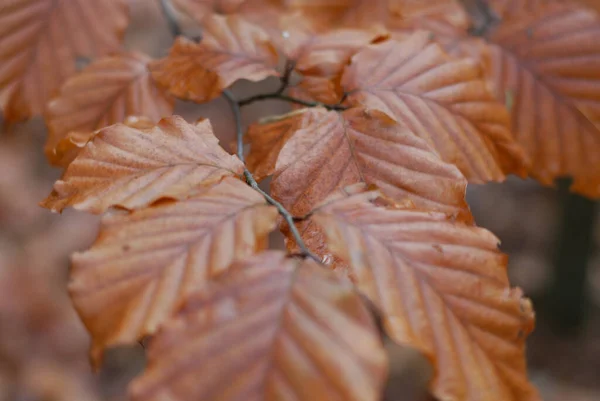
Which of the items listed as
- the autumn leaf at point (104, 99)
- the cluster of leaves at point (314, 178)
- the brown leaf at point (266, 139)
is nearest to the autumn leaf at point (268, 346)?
the cluster of leaves at point (314, 178)

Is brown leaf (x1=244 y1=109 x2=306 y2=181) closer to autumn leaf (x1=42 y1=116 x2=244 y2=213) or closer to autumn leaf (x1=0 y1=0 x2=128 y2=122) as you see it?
autumn leaf (x1=42 y1=116 x2=244 y2=213)

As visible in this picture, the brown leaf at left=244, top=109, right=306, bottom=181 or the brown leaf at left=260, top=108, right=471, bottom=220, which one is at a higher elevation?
the brown leaf at left=260, top=108, right=471, bottom=220

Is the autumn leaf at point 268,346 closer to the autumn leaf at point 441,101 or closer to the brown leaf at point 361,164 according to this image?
the brown leaf at point 361,164

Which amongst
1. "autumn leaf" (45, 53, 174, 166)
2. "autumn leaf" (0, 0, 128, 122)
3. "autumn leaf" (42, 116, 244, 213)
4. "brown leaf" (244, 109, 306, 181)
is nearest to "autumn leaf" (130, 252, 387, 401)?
"autumn leaf" (42, 116, 244, 213)

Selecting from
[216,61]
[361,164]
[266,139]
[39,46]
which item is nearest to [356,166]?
[361,164]

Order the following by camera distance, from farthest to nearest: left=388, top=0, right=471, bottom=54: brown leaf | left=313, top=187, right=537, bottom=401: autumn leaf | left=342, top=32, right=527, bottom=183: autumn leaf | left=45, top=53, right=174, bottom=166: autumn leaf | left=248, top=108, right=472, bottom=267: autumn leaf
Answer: left=388, top=0, right=471, bottom=54: brown leaf → left=45, top=53, right=174, bottom=166: autumn leaf → left=342, top=32, right=527, bottom=183: autumn leaf → left=248, top=108, right=472, bottom=267: autumn leaf → left=313, top=187, right=537, bottom=401: autumn leaf

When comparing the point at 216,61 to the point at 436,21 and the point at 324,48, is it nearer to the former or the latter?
the point at 324,48

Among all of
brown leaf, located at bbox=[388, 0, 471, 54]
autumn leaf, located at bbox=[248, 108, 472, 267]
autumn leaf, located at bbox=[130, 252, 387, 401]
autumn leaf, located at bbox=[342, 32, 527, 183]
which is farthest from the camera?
brown leaf, located at bbox=[388, 0, 471, 54]
